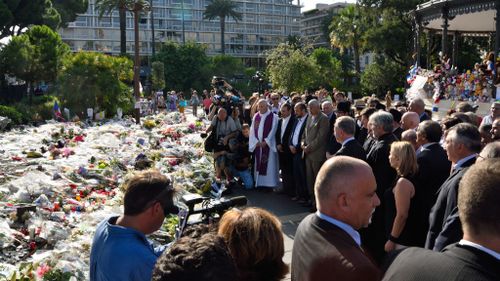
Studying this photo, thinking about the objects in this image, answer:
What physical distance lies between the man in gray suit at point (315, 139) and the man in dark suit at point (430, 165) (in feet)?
11.1

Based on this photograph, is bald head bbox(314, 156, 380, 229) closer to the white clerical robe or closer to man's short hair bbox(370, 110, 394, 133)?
man's short hair bbox(370, 110, 394, 133)

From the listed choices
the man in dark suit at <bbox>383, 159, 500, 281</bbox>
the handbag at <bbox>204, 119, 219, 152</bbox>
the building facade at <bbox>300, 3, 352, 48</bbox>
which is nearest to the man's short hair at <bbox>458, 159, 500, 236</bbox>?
the man in dark suit at <bbox>383, 159, 500, 281</bbox>

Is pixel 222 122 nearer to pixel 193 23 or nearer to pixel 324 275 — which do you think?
pixel 324 275

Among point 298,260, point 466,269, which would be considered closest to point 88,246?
point 298,260

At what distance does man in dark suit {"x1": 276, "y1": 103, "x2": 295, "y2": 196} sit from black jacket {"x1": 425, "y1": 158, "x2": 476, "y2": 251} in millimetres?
5553

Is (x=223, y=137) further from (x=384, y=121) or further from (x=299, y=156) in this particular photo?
(x=384, y=121)

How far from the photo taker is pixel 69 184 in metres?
8.80

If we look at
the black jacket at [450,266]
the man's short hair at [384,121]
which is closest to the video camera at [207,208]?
the black jacket at [450,266]

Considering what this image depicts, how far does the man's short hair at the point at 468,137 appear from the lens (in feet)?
12.7

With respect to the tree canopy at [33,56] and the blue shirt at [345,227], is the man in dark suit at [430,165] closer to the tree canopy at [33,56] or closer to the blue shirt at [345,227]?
the blue shirt at [345,227]

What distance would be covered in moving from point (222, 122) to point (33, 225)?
14.7 feet

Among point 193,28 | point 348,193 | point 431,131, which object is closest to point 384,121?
point 431,131

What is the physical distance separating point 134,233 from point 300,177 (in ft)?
20.6

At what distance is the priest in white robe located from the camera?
9.65 meters
